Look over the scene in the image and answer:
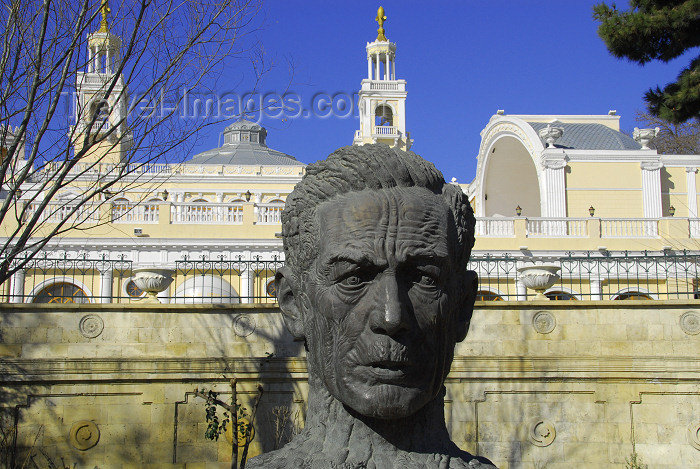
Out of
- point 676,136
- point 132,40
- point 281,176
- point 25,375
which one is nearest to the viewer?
point 132,40

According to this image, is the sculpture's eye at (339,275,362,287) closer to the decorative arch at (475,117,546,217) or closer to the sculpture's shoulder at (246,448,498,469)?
the sculpture's shoulder at (246,448,498,469)

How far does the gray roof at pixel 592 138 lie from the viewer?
31.1 m

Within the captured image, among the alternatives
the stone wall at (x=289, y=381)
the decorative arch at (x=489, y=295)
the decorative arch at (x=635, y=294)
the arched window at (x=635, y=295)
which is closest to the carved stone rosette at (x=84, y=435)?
the stone wall at (x=289, y=381)

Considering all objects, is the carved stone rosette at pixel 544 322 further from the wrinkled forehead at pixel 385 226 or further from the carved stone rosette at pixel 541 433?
the wrinkled forehead at pixel 385 226

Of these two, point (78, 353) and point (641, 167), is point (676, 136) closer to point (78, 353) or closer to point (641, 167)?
point (641, 167)

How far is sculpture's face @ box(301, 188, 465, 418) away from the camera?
224 cm

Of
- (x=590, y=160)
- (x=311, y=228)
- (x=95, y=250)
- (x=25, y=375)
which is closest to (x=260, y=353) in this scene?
(x=25, y=375)

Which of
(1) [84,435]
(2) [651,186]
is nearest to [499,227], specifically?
(2) [651,186]

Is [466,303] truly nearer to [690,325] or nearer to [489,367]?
[489,367]

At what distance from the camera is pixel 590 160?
29.2 m

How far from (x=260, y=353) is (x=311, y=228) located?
7490 millimetres

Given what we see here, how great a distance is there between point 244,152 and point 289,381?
44.5m

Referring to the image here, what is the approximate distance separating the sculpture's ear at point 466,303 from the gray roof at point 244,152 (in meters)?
44.9

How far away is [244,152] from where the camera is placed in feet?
174
